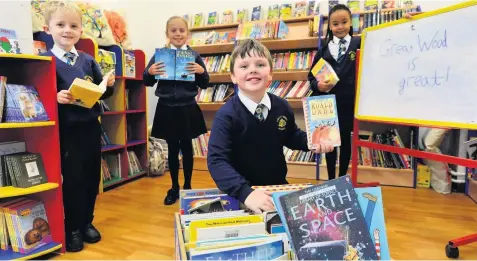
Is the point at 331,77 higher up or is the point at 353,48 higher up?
the point at 353,48

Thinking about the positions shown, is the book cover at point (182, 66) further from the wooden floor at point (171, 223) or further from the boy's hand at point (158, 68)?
the wooden floor at point (171, 223)

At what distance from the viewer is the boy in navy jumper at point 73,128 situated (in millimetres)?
1844

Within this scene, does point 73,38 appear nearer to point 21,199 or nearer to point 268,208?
point 21,199

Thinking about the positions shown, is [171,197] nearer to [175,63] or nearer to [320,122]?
[175,63]

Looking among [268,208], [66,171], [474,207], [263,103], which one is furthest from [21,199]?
[474,207]

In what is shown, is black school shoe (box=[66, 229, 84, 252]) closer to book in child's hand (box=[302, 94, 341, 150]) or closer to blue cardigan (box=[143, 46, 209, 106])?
blue cardigan (box=[143, 46, 209, 106])

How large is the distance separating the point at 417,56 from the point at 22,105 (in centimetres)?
209

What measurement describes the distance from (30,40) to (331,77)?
6.37ft

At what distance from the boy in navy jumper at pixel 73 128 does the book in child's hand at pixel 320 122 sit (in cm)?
122

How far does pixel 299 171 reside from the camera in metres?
3.67

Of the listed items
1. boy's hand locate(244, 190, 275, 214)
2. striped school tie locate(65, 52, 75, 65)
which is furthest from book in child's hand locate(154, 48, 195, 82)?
boy's hand locate(244, 190, 275, 214)

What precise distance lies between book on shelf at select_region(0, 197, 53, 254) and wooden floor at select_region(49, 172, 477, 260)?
134 millimetres

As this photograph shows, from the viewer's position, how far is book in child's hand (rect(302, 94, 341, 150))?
1352 mm

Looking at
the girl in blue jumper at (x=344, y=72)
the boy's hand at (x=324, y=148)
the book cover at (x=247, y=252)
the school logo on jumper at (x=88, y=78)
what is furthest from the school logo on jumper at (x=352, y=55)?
the book cover at (x=247, y=252)
